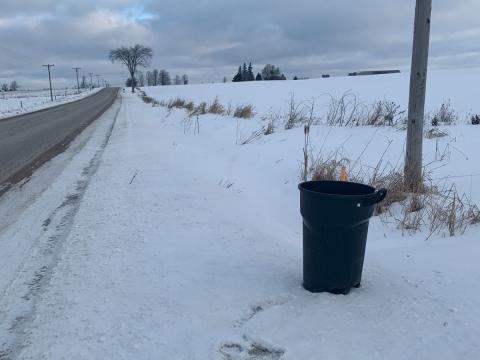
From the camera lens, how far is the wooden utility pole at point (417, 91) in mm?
5430

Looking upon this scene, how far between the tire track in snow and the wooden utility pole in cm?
399

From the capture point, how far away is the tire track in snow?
2.92m

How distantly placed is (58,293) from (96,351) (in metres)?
0.90

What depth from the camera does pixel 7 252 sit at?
4.44 meters

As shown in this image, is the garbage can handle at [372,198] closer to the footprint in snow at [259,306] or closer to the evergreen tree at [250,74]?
the footprint in snow at [259,306]

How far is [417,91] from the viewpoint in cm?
558

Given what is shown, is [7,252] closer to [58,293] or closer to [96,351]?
[58,293]

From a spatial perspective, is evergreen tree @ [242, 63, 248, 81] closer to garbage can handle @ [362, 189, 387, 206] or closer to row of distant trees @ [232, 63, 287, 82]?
row of distant trees @ [232, 63, 287, 82]

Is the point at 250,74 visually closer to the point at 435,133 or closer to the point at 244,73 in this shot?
the point at 244,73

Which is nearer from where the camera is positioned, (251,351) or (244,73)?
(251,351)

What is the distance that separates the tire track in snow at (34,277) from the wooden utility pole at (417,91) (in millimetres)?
3994

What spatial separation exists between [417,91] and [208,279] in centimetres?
346

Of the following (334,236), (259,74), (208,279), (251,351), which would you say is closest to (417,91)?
(334,236)

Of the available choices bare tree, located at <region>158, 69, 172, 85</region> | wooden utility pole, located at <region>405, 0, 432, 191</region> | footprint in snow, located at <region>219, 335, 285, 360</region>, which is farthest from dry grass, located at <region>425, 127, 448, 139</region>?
bare tree, located at <region>158, 69, 172, 85</region>
